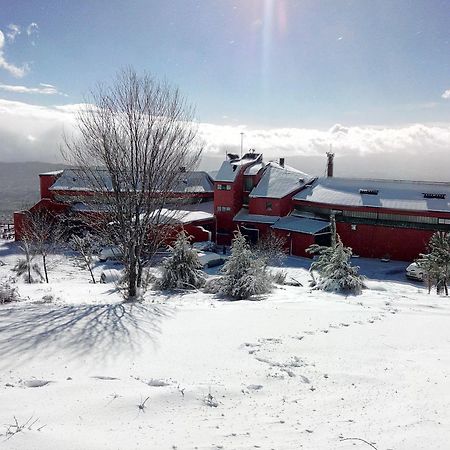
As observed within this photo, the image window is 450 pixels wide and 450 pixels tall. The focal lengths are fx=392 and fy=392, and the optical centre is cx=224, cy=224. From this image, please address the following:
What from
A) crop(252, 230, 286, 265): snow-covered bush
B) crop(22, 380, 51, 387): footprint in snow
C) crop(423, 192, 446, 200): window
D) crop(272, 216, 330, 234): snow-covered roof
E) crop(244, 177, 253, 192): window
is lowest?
crop(252, 230, 286, 265): snow-covered bush

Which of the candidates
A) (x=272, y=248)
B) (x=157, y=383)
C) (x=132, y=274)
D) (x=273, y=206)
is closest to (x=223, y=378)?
(x=157, y=383)

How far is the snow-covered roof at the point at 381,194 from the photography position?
30.5m

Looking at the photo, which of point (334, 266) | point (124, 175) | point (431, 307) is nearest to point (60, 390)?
point (124, 175)

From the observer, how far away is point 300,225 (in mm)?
32656

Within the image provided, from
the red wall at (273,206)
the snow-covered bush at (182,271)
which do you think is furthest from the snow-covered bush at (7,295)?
the red wall at (273,206)

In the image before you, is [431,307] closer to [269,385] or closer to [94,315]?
[269,385]

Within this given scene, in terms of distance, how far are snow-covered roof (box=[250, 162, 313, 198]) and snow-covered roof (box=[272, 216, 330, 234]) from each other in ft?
7.76

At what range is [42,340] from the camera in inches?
298

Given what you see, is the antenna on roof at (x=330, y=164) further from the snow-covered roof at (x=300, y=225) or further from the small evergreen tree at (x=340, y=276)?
the small evergreen tree at (x=340, y=276)

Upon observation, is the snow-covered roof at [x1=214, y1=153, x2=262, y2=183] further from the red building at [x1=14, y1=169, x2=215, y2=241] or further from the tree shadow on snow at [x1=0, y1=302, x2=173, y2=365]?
the tree shadow on snow at [x1=0, y1=302, x2=173, y2=365]

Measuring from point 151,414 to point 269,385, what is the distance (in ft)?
6.28

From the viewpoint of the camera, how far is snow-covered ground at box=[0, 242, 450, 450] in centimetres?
452

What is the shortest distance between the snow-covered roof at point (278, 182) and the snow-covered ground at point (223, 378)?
25381 mm

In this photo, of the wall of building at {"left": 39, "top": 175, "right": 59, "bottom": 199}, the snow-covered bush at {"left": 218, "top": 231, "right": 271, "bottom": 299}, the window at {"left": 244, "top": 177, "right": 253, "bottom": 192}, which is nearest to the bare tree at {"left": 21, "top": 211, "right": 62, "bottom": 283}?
the wall of building at {"left": 39, "top": 175, "right": 59, "bottom": 199}
